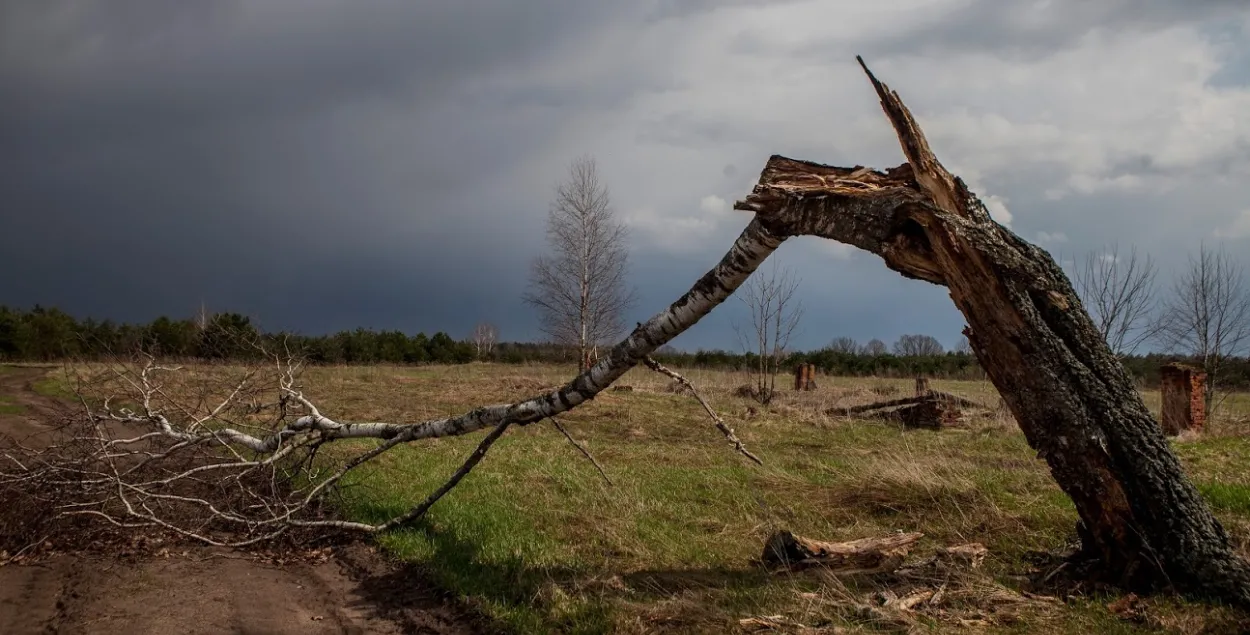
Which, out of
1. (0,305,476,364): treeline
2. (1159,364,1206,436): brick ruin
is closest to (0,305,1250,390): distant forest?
(0,305,476,364): treeline

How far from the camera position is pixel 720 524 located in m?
7.09

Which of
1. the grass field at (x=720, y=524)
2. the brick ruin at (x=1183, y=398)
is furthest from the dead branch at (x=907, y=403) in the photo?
the grass field at (x=720, y=524)

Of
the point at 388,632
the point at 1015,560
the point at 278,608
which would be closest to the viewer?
the point at 388,632

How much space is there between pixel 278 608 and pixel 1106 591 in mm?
4998

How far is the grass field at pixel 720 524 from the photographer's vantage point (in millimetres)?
4371

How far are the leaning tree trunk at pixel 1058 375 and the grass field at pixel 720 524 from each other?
0.34m

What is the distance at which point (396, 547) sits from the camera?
6395 mm

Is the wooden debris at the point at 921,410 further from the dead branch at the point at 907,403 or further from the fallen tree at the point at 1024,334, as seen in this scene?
the fallen tree at the point at 1024,334

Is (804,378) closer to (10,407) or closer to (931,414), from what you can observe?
(931,414)

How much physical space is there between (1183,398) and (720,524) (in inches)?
461

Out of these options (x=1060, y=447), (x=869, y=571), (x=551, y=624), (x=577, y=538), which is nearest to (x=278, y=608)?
(x=551, y=624)

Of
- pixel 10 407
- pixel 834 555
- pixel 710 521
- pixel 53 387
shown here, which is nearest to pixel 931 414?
pixel 710 521

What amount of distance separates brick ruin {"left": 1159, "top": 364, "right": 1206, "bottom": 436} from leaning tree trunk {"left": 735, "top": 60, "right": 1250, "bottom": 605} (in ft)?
38.5

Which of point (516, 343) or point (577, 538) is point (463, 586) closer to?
point (577, 538)
